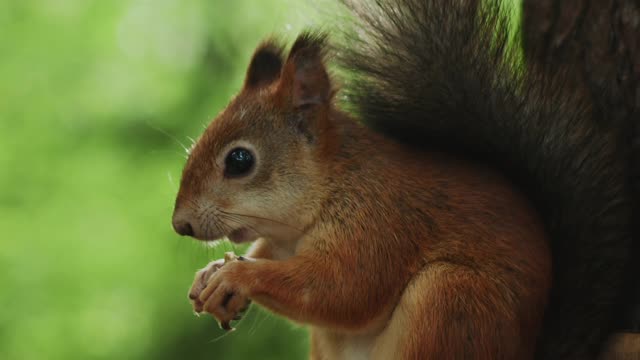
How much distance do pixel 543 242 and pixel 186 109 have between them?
2442 millimetres

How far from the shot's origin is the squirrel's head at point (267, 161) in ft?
6.17

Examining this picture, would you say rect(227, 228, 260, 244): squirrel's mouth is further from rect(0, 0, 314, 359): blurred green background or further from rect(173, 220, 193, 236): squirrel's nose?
rect(0, 0, 314, 359): blurred green background

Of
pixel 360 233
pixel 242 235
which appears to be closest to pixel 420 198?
pixel 360 233

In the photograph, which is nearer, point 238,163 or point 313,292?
point 313,292

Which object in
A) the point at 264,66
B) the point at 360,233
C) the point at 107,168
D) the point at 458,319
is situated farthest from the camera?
the point at 107,168

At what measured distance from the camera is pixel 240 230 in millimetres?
1889

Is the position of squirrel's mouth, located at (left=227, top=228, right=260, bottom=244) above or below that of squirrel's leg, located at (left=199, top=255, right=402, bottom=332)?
above

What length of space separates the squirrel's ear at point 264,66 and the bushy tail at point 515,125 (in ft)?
0.60

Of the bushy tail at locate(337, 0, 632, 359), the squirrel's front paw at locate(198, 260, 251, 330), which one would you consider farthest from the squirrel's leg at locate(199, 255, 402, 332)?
the bushy tail at locate(337, 0, 632, 359)

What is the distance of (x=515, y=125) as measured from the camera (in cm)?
192

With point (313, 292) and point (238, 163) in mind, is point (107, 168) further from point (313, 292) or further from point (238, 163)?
point (313, 292)

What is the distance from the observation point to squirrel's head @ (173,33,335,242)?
188 centimetres

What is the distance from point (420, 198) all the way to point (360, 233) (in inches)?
5.6

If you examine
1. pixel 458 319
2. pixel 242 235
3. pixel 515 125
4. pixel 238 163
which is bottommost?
pixel 458 319
